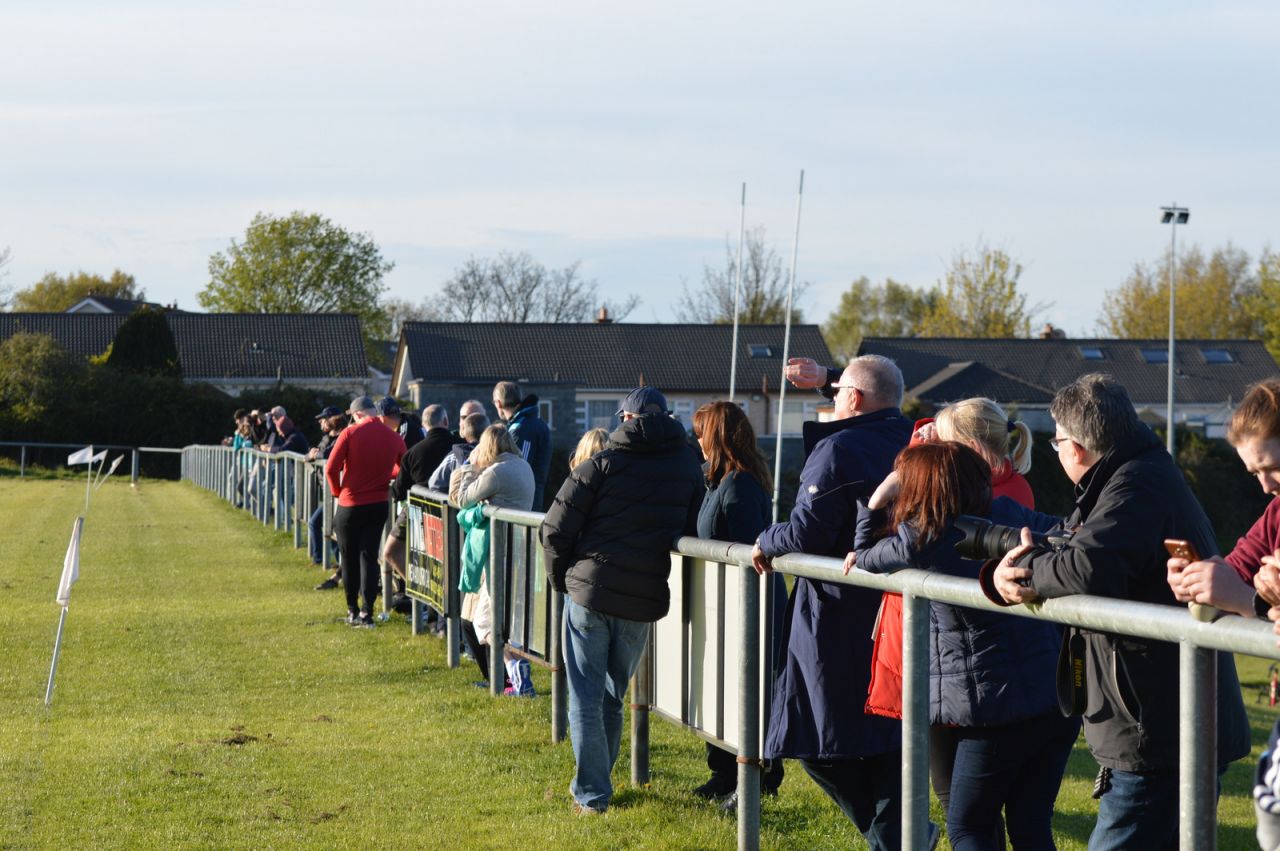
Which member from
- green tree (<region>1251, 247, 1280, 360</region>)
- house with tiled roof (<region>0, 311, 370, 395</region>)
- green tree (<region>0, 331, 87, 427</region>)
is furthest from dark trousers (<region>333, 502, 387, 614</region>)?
green tree (<region>1251, 247, 1280, 360</region>)

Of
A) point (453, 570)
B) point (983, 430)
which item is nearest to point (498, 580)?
point (453, 570)

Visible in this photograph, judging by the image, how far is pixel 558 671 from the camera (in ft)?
27.0

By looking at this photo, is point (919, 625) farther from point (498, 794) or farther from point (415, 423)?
point (415, 423)

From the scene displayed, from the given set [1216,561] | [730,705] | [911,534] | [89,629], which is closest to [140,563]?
[89,629]

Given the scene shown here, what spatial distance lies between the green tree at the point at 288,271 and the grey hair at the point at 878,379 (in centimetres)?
8550

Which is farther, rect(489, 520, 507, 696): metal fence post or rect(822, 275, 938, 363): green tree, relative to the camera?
rect(822, 275, 938, 363): green tree

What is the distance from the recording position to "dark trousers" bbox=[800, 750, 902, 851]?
534 cm

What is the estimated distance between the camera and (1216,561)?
130 inches

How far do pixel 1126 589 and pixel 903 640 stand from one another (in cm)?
80

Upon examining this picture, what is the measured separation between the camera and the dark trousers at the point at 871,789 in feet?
17.5

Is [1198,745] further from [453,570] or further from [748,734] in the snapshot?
[453,570]

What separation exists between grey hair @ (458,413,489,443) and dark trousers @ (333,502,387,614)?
6.30ft

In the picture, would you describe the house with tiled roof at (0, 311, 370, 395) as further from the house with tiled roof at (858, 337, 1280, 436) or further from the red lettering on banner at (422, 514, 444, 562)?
the red lettering on banner at (422, 514, 444, 562)

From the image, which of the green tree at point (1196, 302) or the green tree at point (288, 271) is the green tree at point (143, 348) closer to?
the green tree at point (288, 271)
